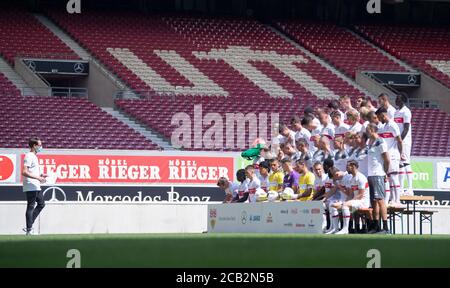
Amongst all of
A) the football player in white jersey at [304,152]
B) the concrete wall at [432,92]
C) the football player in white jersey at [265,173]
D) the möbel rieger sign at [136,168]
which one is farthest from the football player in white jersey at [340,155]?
the concrete wall at [432,92]

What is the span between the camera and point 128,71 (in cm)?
3434

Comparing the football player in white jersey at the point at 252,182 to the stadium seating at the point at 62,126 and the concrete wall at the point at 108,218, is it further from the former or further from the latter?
the stadium seating at the point at 62,126

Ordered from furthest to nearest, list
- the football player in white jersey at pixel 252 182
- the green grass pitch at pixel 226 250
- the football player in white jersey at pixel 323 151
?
the football player in white jersey at pixel 252 182, the football player in white jersey at pixel 323 151, the green grass pitch at pixel 226 250

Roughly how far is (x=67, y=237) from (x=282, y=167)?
6.45m

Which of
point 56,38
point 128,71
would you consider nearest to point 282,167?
point 128,71

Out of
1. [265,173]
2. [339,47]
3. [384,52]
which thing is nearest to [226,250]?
[265,173]

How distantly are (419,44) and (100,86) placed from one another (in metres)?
12.7

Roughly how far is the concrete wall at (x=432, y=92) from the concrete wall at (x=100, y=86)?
10475mm

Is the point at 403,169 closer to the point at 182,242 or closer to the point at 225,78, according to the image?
the point at 182,242

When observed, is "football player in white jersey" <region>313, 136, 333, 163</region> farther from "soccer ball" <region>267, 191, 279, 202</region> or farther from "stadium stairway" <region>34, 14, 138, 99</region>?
"stadium stairway" <region>34, 14, 138, 99</region>

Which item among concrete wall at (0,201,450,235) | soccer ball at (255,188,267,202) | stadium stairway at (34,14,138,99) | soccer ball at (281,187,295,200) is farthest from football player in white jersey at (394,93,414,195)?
stadium stairway at (34,14,138,99)

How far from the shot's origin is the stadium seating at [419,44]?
125 ft

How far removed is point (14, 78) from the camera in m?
32.8

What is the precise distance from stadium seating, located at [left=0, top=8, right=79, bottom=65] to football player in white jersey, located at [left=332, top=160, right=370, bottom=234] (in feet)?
64.3
